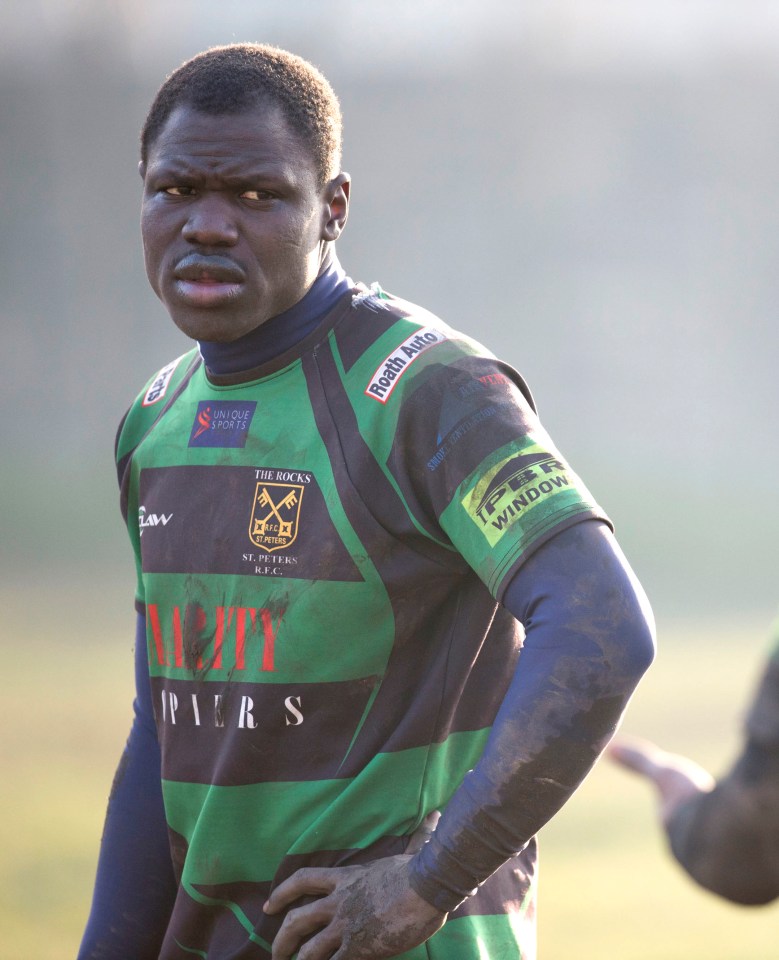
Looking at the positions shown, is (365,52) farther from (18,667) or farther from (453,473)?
(453,473)

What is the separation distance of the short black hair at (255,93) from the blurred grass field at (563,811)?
2.04 meters

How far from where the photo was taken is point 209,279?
226cm

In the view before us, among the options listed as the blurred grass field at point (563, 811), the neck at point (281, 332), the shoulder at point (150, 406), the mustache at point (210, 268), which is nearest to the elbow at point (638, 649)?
the neck at point (281, 332)

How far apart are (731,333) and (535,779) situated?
1735 cm

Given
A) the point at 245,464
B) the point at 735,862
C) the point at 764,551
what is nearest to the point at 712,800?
the point at 735,862

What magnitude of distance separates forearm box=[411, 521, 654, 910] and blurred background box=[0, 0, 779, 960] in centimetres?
763

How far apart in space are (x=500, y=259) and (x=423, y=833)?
16.4 meters

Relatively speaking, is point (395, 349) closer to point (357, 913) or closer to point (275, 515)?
point (275, 515)

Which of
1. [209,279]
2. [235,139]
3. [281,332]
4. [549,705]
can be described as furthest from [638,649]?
[235,139]

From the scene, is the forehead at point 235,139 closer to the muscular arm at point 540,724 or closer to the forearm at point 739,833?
the muscular arm at point 540,724

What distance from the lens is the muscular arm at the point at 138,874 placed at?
2.46 meters

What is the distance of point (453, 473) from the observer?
2.01 meters

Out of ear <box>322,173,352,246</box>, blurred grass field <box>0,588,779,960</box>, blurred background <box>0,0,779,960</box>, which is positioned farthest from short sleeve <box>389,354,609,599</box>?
blurred background <box>0,0,779,960</box>

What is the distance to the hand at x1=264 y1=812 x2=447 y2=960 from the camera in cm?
195
